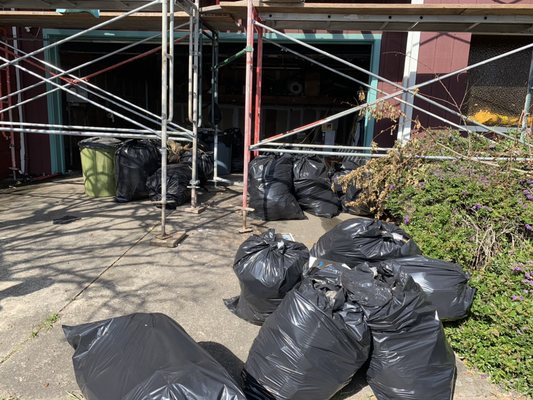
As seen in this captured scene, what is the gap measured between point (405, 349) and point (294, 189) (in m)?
3.54

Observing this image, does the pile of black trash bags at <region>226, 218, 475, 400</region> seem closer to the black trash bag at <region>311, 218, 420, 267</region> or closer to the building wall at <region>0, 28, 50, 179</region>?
the black trash bag at <region>311, 218, 420, 267</region>

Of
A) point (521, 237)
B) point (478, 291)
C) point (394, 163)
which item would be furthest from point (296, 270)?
point (394, 163)

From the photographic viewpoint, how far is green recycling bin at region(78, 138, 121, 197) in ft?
20.5

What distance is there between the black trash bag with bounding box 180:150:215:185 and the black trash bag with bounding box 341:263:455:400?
189 inches

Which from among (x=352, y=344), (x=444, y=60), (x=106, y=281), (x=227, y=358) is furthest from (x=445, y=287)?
(x=444, y=60)

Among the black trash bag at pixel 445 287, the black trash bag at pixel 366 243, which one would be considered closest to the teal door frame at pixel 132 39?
the black trash bag at pixel 366 243

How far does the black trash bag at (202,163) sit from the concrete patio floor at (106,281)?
1113mm

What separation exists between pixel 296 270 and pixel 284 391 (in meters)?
0.88

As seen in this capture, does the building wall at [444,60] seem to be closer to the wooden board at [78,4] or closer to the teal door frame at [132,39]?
the teal door frame at [132,39]

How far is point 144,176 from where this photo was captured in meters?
6.03

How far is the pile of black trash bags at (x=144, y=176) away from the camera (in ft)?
19.3

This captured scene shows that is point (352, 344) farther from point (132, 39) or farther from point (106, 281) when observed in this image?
point (132, 39)

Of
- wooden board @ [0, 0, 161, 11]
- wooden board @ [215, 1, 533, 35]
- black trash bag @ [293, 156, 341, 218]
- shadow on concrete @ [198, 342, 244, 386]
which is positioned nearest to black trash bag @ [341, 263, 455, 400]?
shadow on concrete @ [198, 342, 244, 386]

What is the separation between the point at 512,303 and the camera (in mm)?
2510
